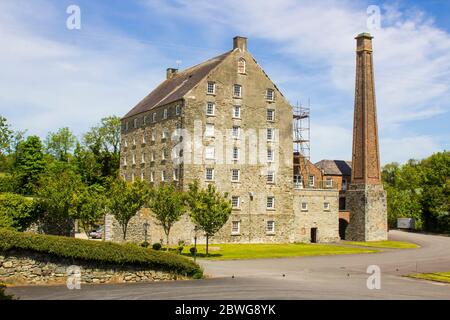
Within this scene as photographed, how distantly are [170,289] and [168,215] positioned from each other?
22940 millimetres

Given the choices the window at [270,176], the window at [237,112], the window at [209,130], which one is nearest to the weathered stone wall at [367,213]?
the window at [270,176]

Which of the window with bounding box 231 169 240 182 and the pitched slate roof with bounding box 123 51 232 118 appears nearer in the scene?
the window with bounding box 231 169 240 182

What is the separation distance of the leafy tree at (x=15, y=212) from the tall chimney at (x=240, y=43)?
3257 cm

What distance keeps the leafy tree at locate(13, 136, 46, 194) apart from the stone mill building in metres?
19.3

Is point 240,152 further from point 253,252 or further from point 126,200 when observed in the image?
point 126,200

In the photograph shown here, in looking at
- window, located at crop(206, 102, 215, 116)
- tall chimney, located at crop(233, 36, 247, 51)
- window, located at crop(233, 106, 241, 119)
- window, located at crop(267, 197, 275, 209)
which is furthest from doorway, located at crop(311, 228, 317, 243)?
tall chimney, located at crop(233, 36, 247, 51)

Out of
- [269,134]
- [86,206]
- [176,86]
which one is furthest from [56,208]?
[269,134]

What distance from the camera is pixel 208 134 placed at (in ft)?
206

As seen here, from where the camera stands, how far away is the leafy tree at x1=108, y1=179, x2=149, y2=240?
163 ft

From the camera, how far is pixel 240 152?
65062 mm

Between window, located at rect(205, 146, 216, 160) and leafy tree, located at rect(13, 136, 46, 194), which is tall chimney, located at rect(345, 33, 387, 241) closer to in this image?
window, located at rect(205, 146, 216, 160)

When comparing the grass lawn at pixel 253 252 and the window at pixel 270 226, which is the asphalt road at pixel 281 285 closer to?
the grass lawn at pixel 253 252
